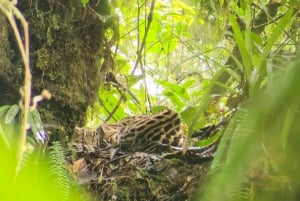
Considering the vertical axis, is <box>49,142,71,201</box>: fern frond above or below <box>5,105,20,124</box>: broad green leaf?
below

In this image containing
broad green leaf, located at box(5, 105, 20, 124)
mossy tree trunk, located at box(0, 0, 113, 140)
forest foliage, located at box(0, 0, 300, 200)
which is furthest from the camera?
mossy tree trunk, located at box(0, 0, 113, 140)

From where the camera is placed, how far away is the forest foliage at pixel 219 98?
0.41 metres

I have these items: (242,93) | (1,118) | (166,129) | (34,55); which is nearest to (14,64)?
(34,55)

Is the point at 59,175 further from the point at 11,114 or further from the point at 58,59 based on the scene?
the point at 58,59

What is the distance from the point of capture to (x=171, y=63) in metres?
2.17

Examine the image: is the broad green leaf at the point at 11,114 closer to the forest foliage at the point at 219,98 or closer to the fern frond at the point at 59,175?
the forest foliage at the point at 219,98

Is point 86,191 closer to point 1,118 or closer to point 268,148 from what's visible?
point 1,118

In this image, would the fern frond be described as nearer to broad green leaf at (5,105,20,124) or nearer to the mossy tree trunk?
broad green leaf at (5,105,20,124)

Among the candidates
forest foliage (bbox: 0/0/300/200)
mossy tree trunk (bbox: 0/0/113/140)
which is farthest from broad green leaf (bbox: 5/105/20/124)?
mossy tree trunk (bbox: 0/0/113/140)

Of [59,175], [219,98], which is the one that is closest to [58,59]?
[219,98]

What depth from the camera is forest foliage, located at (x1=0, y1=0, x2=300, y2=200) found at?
41cm

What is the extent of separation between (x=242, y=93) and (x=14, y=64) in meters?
0.67

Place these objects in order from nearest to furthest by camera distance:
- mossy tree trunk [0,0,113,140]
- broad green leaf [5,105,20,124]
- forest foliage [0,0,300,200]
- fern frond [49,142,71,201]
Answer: forest foliage [0,0,300,200], fern frond [49,142,71,201], broad green leaf [5,105,20,124], mossy tree trunk [0,0,113,140]

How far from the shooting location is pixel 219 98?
4.24 ft
